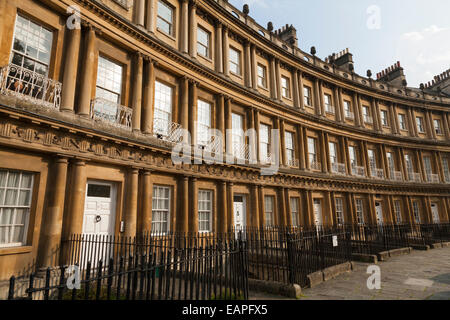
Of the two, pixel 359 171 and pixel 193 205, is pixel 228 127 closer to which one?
pixel 193 205

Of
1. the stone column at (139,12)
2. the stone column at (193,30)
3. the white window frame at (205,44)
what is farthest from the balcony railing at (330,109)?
the stone column at (139,12)

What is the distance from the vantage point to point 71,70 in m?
8.80

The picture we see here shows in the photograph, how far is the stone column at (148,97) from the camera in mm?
10993

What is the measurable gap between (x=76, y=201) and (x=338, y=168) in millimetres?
19879

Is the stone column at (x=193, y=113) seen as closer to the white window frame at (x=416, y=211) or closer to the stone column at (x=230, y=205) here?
the stone column at (x=230, y=205)

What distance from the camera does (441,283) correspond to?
7.23m

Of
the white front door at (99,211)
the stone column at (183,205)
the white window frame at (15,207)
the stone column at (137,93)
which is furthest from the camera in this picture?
the stone column at (183,205)

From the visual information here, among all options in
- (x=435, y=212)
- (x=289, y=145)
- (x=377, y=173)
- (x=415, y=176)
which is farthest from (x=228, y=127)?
(x=435, y=212)

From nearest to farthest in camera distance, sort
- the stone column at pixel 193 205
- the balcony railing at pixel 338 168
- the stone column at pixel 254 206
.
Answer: the stone column at pixel 193 205
the stone column at pixel 254 206
the balcony railing at pixel 338 168

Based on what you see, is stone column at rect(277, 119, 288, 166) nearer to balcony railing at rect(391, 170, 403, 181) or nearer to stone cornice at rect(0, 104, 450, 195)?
stone cornice at rect(0, 104, 450, 195)

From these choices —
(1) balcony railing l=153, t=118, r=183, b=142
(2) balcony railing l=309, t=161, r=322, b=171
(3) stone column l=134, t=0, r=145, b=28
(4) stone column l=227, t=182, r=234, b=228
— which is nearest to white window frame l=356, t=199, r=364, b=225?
(2) balcony railing l=309, t=161, r=322, b=171

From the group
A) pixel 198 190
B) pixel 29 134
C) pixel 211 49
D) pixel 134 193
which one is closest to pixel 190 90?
pixel 211 49

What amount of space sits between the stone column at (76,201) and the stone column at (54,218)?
0.69 feet

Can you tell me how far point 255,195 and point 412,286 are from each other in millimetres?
9139
